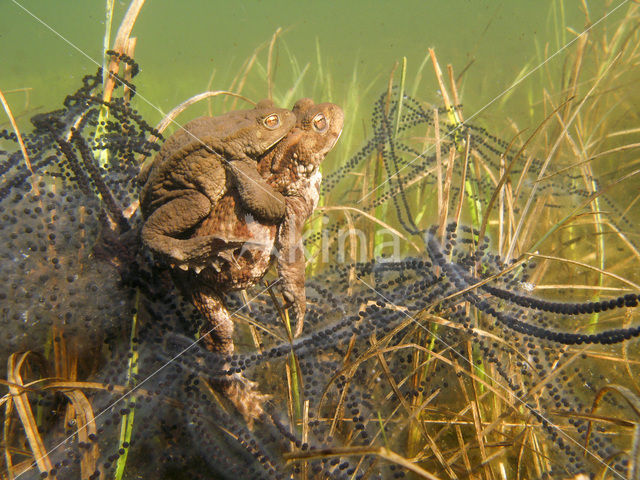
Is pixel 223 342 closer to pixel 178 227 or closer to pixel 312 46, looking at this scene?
pixel 178 227

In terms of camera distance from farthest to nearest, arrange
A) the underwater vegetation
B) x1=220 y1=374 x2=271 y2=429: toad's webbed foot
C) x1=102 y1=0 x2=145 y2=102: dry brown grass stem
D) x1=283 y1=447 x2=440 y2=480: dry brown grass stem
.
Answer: x1=102 y1=0 x2=145 y2=102: dry brown grass stem, x1=220 y1=374 x2=271 y2=429: toad's webbed foot, the underwater vegetation, x1=283 y1=447 x2=440 y2=480: dry brown grass stem

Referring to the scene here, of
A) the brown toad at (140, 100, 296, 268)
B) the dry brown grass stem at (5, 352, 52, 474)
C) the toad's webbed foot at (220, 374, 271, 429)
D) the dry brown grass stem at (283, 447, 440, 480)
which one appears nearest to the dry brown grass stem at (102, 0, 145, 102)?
the brown toad at (140, 100, 296, 268)

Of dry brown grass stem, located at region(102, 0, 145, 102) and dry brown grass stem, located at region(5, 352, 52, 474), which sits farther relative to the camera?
dry brown grass stem, located at region(102, 0, 145, 102)

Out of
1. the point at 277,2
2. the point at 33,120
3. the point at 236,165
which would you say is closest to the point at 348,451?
the point at 236,165

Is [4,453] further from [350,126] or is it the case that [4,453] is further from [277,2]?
[277,2]

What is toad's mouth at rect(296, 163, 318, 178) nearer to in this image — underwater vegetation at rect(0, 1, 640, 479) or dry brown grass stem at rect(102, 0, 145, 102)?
underwater vegetation at rect(0, 1, 640, 479)

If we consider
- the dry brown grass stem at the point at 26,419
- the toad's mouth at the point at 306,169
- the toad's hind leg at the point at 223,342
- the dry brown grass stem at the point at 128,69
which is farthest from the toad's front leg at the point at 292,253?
the dry brown grass stem at the point at 128,69
